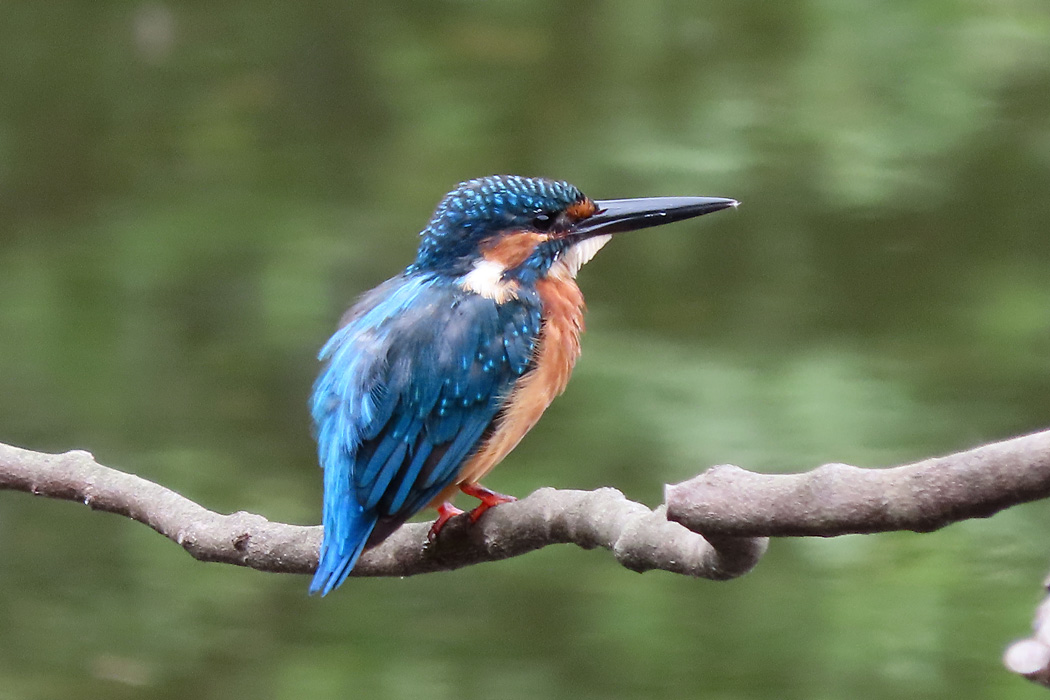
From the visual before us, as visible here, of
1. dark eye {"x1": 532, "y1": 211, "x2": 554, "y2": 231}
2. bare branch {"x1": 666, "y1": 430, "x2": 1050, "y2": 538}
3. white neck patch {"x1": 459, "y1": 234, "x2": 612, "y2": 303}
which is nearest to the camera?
bare branch {"x1": 666, "y1": 430, "x2": 1050, "y2": 538}

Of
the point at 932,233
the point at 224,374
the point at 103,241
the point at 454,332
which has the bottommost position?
the point at 454,332

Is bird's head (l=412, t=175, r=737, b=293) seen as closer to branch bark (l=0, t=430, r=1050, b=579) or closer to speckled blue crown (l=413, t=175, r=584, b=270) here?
speckled blue crown (l=413, t=175, r=584, b=270)

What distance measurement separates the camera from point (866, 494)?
1.07 m

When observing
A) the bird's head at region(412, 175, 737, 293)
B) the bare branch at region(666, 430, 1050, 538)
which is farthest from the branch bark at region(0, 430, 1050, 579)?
the bird's head at region(412, 175, 737, 293)

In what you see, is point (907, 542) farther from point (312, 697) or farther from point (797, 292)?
point (312, 697)

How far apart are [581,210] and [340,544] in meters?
0.87

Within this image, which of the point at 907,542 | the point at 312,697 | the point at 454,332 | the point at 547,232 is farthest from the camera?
the point at 312,697

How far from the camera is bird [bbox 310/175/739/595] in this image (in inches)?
80.7

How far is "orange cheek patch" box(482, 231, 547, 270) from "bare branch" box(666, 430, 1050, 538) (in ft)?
4.05

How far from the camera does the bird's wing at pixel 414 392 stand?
2057mm

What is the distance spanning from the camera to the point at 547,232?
7.98ft

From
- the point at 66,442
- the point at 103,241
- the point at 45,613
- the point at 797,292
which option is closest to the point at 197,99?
the point at 103,241

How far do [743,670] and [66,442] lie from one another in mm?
1998

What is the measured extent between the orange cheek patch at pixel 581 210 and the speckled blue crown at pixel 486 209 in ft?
0.04
